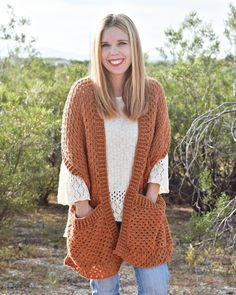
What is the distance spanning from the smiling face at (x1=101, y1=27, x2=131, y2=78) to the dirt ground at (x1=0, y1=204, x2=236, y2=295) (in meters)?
2.30

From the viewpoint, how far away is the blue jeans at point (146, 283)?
3346 millimetres

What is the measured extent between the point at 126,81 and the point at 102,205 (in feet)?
1.83

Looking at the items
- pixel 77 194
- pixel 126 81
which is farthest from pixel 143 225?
pixel 126 81

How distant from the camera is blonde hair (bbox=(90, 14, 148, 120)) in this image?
3373mm

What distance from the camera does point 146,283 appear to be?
3.35 meters

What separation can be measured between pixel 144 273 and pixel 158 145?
560 millimetres

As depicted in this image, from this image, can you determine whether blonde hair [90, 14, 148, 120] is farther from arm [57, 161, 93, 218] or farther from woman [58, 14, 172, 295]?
arm [57, 161, 93, 218]

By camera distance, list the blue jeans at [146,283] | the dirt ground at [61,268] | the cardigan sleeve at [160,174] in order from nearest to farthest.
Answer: the blue jeans at [146,283], the cardigan sleeve at [160,174], the dirt ground at [61,268]

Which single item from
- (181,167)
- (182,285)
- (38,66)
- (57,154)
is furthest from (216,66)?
(38,66)

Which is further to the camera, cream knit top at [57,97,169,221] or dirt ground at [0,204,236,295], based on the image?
dirt ground at [0,204,236,295]

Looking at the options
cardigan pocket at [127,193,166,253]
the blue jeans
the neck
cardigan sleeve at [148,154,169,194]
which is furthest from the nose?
the blue jeans

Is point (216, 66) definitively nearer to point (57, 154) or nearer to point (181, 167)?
point (181, 167)

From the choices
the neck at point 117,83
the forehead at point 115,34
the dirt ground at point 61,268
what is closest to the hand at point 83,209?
the neck at point 117,83

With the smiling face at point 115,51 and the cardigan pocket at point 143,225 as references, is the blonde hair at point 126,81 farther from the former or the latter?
the cardigan pocket at point 143,225
